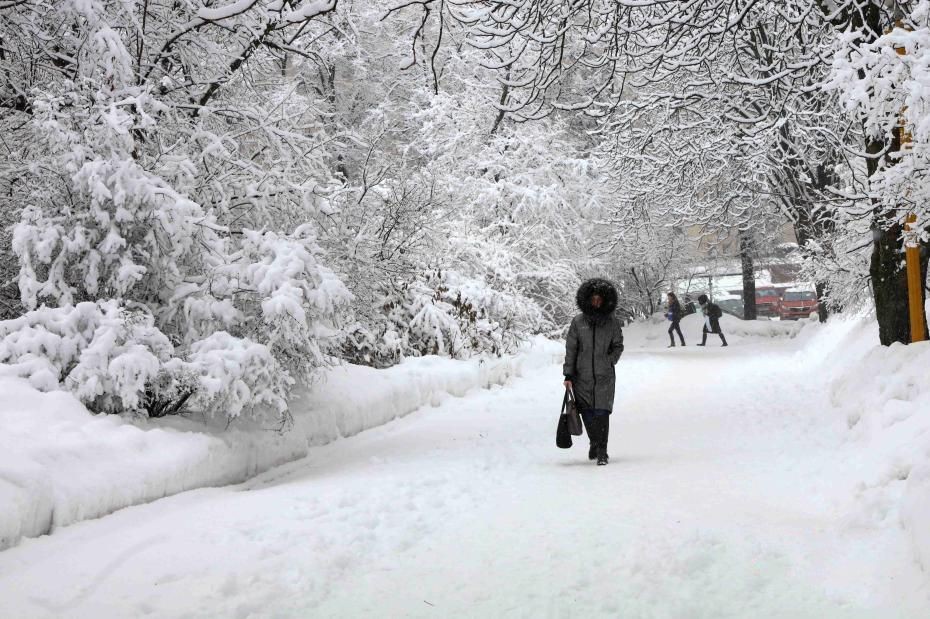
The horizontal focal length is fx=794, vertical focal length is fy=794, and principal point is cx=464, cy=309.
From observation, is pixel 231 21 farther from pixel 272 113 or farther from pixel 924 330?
pixel 924 330

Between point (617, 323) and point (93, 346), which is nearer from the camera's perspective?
point (93, 346)

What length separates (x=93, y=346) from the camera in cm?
591

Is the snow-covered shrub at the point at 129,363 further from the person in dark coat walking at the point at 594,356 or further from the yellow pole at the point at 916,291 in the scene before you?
the yellow pole at the point at 916,291

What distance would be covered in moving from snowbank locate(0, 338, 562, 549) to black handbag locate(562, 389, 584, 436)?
2650 millimetres

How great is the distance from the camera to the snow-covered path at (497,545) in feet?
12.5

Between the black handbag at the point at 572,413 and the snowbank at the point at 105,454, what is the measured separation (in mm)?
2650

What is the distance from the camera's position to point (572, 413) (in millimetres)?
7656

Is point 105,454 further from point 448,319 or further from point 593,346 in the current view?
point 448,319

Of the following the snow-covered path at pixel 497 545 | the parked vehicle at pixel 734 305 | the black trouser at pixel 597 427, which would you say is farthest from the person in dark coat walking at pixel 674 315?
the black trouser at pixel 597 427

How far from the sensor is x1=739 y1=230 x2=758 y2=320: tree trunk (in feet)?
106

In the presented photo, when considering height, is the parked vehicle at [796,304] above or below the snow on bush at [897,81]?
below

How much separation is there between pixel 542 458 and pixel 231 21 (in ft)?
18.0

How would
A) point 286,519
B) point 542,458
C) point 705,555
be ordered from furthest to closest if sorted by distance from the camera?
point 542,458, point 286,519, point 705,555

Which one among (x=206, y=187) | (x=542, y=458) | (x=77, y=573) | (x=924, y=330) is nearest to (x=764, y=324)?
(x=924, y=330)
